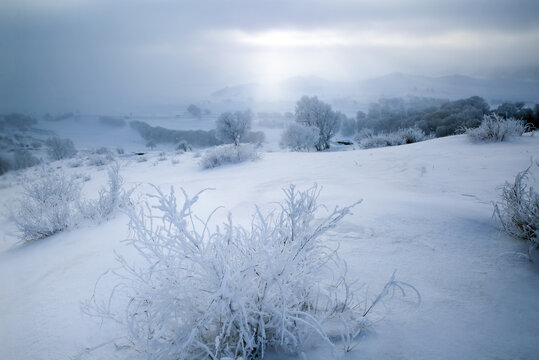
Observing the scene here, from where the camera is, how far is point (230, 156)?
299 inches

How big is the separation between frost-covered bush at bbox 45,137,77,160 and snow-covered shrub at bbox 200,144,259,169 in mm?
26979

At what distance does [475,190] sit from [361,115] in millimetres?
54207

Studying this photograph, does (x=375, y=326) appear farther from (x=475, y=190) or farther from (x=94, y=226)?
(x=94, y=226)

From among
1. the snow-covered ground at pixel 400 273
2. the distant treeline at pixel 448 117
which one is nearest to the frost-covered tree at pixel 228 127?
the distant treeline at pixel 448 117

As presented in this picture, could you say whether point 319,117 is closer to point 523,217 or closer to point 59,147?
point 59,147

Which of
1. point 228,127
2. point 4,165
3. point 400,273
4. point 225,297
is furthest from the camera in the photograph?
point 228,127

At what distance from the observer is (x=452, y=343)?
3.59 ft

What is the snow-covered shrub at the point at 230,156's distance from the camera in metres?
7.49

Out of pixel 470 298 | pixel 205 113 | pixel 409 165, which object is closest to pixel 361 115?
pixel 205 113

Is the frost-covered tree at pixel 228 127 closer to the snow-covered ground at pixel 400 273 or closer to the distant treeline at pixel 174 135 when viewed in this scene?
the distant treeline at pixel 174 135

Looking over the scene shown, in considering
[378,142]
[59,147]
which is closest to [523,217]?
[378,142]

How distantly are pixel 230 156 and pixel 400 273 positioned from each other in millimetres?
6432

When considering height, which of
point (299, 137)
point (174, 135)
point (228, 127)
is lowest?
point (299, 137)

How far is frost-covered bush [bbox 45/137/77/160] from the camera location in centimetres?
2777
